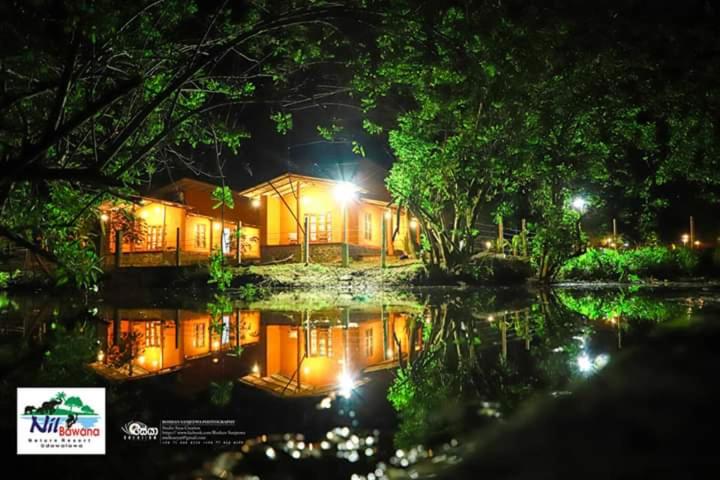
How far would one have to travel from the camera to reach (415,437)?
1.90 m

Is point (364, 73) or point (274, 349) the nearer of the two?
point (274, 349)

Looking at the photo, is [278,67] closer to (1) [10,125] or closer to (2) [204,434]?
(1) [10,125]

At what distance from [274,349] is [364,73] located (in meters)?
4.48

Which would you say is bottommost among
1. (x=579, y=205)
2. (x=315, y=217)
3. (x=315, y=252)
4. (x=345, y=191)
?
(x=315, y=252)

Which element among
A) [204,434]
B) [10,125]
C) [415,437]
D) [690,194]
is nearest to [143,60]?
[10,125]

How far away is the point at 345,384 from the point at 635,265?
71.2 feet

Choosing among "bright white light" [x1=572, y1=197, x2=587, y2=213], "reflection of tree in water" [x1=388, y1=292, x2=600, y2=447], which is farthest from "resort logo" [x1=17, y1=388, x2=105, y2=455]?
"bright white light" [x1=572, y1=197, x2=587, y2=213]

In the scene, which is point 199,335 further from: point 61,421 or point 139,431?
point 139,431

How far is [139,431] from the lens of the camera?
7.11 ft

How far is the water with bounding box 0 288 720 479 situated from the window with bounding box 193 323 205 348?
29 mm

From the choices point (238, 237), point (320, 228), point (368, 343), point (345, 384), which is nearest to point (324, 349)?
point (368, 343)

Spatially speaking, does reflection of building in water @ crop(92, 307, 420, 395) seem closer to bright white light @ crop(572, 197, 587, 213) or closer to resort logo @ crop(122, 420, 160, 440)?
resort logo @ crop(122, 420, 160, 440)

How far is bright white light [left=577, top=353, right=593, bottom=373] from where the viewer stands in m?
2.88

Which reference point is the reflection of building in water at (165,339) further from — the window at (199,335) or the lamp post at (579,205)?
the lamp post at (579,205)
